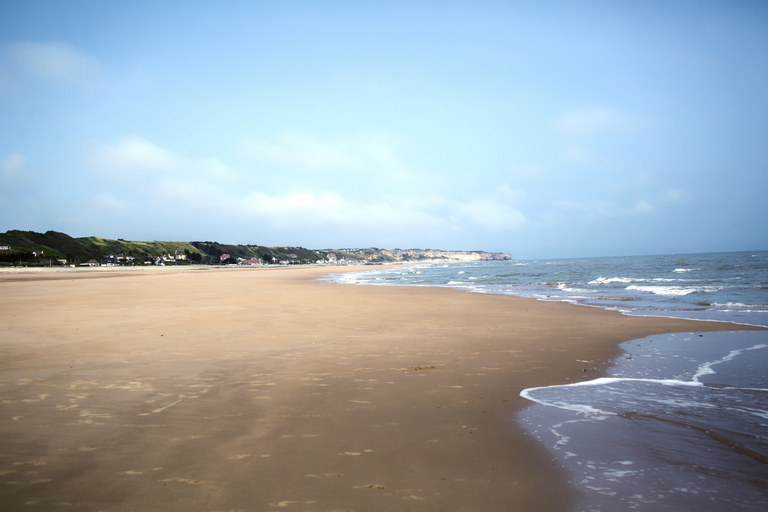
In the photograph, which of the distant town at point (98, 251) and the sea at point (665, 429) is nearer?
the sea at point (665, 429)

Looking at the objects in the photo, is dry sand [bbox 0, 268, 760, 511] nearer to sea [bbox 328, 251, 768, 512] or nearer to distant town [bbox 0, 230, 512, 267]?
sea [bbox 328, 251, 768, 512]

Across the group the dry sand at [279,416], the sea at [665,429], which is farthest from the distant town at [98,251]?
the sea at [665,429]

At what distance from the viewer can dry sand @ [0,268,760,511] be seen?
2.83m

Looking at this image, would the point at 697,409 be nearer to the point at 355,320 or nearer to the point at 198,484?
the point at 198,484

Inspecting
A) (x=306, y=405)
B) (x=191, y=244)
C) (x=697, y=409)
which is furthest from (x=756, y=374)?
(x=191, y=244)

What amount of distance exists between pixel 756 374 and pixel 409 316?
7649mm

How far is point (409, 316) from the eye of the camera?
1200 cm

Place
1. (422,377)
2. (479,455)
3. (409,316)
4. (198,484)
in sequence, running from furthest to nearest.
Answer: (409,316) → (422,377) → (479,455) → (198,484)

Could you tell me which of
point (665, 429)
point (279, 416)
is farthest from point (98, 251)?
point (665, 429)

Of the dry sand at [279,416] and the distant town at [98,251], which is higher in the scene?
the distant town at [98,251]

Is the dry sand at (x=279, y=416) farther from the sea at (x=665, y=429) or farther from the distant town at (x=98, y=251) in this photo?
the distant town at (x=98, y=251)

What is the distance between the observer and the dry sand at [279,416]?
2832 millimetres

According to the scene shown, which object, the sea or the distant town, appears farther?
the distant town

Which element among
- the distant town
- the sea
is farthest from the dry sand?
the distant town
